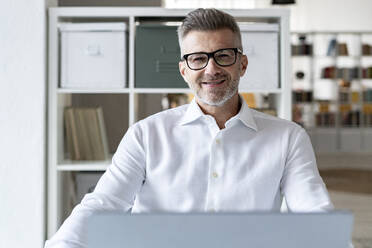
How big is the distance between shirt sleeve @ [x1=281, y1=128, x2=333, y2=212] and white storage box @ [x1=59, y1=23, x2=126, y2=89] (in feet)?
4.06

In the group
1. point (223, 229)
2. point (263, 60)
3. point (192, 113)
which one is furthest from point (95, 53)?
point (223, 229)

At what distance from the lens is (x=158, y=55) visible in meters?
2.54

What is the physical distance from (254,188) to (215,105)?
28 cm

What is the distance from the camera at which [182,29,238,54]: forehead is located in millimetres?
1435

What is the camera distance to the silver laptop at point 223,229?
0.70 meters

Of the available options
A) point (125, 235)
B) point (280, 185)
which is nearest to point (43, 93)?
point (280, 185)

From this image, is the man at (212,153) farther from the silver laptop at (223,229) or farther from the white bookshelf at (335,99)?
the white bookshelf at (335,99)

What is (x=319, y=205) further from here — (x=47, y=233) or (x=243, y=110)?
(x=47, y=233)

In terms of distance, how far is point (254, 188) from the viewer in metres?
1.52

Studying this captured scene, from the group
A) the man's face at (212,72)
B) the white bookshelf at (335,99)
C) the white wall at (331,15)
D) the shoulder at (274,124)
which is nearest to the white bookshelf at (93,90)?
the shoulder at (274,124)

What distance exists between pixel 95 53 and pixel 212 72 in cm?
125

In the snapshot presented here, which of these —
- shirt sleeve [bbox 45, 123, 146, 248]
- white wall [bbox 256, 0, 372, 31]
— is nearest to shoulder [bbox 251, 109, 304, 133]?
shirt sleeve [bbox 45, 123, 146, 248]
